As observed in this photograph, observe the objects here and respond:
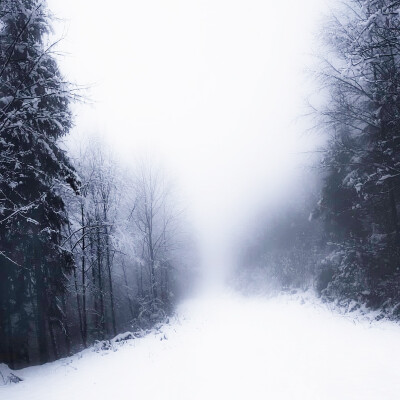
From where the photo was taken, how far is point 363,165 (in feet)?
32.5

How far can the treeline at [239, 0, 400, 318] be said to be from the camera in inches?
347

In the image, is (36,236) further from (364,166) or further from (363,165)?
(364,166)

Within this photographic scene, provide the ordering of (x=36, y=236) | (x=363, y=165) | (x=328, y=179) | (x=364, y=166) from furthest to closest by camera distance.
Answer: (x=328, y=179), (x=364, y=166), (x=363, y=165), (x=36, y=236)

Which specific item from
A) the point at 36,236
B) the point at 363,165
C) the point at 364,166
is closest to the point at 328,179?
the point at 364,166

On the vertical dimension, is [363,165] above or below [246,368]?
above

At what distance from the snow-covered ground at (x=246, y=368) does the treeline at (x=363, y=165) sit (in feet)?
6.68

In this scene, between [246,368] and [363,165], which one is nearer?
[246,368]

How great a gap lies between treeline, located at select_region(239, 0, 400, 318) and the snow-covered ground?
80.2 inches

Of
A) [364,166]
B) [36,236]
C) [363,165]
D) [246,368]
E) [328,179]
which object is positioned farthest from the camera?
[328,179]

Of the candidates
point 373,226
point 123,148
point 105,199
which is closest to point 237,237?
point 123,148

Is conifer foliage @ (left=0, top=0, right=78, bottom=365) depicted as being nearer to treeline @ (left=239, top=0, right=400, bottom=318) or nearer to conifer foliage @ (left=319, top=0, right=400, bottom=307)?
treeline @ (left=239, top=0, right=400, bottom=318)

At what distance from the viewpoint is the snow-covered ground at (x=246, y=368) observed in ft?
14.6

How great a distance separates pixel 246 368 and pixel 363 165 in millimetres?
7830

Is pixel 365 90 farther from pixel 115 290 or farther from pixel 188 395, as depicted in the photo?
pixel 115 290
